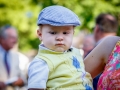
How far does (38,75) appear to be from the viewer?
356 centimetres

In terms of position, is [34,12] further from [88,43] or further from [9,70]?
[9,70]

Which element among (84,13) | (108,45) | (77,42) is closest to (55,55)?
(108,45)

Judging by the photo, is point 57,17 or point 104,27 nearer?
point 57,17

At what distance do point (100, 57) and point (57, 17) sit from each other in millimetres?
767

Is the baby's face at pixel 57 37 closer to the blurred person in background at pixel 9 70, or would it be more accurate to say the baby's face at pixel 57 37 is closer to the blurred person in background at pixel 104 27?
the blurred person in background at pixel 104 27

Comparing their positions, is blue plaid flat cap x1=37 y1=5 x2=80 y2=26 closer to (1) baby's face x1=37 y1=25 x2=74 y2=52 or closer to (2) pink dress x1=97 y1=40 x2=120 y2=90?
(1) baby's face x1=37 y1=25 x2=74 y2=52

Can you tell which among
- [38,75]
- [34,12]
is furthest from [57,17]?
[34,12]

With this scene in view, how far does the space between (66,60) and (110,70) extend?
0.33m

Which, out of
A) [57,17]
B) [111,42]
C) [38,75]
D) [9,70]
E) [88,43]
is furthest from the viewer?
[88,43]

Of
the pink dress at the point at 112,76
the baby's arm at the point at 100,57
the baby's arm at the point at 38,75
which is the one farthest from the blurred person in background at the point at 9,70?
the baby's arm at the point at 38,75

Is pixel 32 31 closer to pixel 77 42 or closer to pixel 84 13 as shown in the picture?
pixel 77 42

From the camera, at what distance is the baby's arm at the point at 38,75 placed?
3.54 m

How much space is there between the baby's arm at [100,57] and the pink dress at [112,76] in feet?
1.03

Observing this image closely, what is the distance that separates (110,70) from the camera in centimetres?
379
